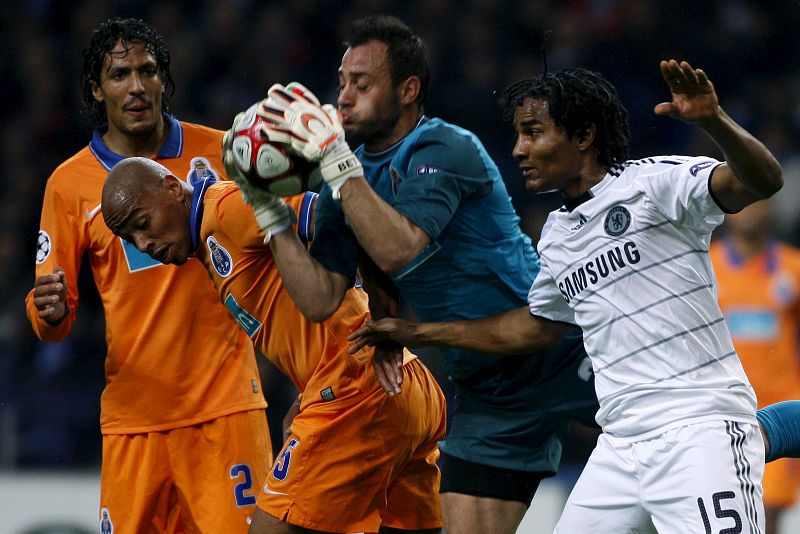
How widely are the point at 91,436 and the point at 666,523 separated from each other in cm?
470

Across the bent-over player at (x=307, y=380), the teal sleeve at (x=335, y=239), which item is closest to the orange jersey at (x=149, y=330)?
the bent-over player at (x=307, y=380)

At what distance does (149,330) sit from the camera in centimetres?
454

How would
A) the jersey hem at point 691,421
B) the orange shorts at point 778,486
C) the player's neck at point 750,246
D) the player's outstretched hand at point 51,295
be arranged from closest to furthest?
1. the jersey hem at point 691,421
2. the player's outstretched hand at point 51,295
3. the orange shorts at point 778,486
4. the player's neck at point 750,246

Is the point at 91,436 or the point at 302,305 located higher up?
the point at 302,305

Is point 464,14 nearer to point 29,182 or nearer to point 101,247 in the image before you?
point 29,182

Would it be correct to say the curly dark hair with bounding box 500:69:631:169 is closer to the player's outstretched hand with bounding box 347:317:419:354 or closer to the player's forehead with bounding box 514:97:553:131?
the player's forehead with bounding box 514:97:553:131

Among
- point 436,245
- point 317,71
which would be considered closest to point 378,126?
point 436,245

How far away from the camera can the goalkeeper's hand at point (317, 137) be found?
138 inches

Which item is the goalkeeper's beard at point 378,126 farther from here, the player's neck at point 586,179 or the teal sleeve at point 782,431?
the teal sleeve at point 782,431

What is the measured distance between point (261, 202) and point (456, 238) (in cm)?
64

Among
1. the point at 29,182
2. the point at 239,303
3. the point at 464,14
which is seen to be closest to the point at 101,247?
the point at 239,303

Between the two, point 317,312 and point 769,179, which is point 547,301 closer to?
point 317,312

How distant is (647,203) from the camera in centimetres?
333

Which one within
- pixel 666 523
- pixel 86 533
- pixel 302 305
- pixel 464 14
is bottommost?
pixel 86 533
